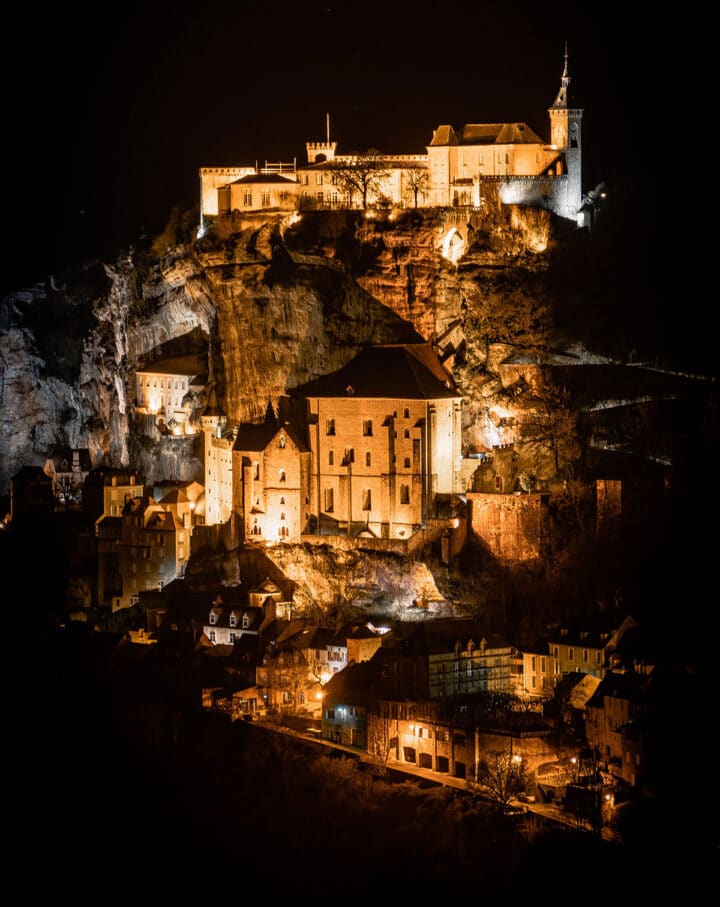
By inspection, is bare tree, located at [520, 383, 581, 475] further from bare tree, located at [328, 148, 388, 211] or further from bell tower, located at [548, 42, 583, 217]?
bare tree, located at [328, 148, 388, 211]

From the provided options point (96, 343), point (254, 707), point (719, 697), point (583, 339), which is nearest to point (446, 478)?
point (583, 339)

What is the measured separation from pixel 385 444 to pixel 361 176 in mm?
11977

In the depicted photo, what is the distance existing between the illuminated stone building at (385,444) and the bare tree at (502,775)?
50.2 feet

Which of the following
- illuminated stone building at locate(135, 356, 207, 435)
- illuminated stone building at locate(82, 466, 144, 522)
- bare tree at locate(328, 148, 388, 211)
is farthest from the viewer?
illuminated stone building at locate(135, 356, 207, 435)

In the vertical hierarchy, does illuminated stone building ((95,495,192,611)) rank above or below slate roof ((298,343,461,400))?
below

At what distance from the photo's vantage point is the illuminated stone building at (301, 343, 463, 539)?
70.4 meters

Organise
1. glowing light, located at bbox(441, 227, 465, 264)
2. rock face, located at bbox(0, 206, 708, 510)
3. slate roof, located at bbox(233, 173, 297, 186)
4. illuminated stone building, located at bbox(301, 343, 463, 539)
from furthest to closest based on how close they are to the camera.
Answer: slate roof, located at bbox(233, 173, 297, 186), glowing light, located at bbox(441, 227, 465, 264), rock face, located at bbox(0, 206, 708, 510), illuminated stone building, located at bbox(301, 343, 463, 539)

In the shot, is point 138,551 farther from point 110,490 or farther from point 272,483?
point 272,483

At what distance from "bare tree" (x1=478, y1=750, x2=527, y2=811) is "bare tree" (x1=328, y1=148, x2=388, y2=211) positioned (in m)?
27.1

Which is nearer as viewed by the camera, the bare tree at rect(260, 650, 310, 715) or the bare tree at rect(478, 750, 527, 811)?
the bare tree at rect(478, 750, 527, 811)

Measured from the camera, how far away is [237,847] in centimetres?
5900

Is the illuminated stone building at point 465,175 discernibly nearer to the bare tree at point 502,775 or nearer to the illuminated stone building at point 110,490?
the illuminated stone building at point 110,490

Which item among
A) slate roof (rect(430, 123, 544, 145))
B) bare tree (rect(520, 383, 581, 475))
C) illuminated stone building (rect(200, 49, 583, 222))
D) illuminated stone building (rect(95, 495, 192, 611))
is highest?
slate roof (rect(430, 123, 544, 145))

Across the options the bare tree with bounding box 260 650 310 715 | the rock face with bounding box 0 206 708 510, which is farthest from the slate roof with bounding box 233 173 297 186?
the bare tree with bounding box 260 650 310 715
